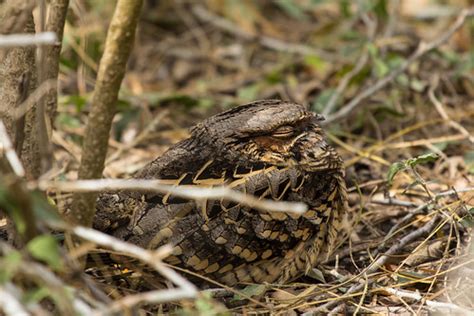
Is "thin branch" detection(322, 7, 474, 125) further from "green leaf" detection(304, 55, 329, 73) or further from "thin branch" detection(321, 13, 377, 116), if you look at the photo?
"green leaf" detection(304, 55, 329, 73)

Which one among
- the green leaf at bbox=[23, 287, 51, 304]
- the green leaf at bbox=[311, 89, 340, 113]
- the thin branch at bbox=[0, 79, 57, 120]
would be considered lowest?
the green leaf at bbox=[311, 89, 340, 113]

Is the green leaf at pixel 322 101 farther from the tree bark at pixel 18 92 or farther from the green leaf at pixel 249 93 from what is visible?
the tree bark at pixel 18 92

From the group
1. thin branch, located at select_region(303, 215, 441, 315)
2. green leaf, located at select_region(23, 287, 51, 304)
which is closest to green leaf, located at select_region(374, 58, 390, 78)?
thin branch, located at select_region(303, 215, 441, 315)

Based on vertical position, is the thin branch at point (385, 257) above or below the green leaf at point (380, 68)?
below

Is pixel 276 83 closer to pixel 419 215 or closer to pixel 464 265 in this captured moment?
pixel 419 215

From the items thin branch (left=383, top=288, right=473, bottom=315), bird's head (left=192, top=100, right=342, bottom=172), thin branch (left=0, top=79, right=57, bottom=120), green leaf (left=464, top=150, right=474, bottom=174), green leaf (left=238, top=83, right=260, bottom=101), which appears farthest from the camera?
green leaf (left=238, top=83, right=260, bottom=101)

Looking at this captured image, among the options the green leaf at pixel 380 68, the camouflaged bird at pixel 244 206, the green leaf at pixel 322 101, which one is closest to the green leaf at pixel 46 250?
the camouflaged bird at pixel 244 206

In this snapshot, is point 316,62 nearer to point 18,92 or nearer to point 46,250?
point 18,92

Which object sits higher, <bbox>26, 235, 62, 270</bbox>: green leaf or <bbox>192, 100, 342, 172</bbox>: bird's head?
<bbox>26, 235, 62, 270</bbox>: green leaf

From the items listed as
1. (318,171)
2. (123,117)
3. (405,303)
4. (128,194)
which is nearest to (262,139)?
(318,171)
